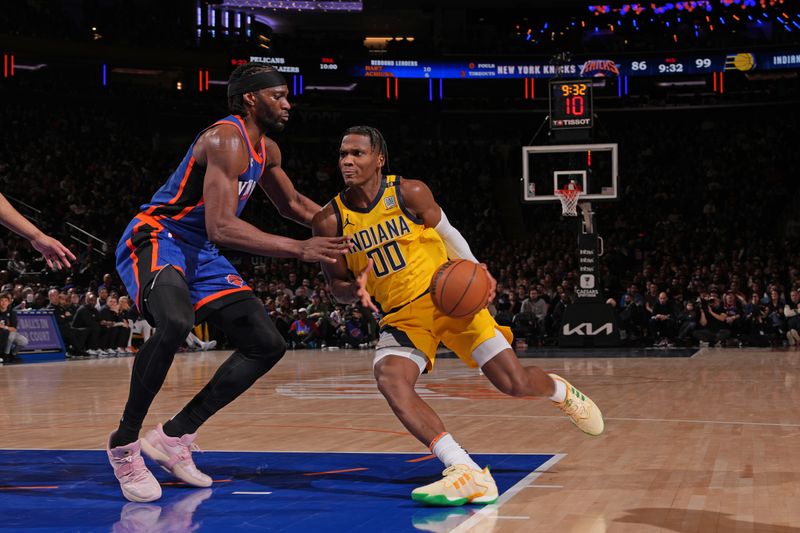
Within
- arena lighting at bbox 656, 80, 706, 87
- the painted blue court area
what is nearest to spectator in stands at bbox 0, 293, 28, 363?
the painted blue court area

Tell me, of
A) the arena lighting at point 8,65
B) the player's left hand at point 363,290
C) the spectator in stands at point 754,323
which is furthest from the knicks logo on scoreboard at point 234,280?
the arena lighting at point 8,65

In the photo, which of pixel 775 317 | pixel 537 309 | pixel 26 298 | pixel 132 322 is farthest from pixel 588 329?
pixel 26 298

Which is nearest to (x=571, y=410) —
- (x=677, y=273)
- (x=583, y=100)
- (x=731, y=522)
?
(x=731, y=522)

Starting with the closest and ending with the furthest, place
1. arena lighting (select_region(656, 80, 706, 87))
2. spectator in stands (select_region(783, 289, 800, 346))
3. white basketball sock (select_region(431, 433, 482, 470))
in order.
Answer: white basketball sock (select_region(431, 433, 482, 470)) < spectator in stands (select_region(783, 289, 800, 346)) < arena lighting (select_region(656, 80, 706, 87))

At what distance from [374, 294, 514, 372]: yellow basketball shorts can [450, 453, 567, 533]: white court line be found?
627 mm

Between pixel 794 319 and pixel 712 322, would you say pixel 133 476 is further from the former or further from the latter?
pixel 794 319

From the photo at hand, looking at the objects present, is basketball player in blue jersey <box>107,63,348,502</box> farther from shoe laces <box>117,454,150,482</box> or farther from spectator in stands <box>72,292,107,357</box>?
spectator in stands <box>72,292,107,357</box>

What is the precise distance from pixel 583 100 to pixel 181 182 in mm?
14394

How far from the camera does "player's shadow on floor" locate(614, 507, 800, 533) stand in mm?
3709

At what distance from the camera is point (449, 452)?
449 centimetres

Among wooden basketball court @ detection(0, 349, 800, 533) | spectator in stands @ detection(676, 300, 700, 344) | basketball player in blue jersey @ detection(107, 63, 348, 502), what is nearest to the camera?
wooden basketball court @ detection(0, 349, 800, 533)

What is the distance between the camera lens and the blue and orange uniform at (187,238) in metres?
4.80

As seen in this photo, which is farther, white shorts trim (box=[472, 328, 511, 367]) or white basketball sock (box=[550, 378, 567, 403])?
white basketball sock (box=[550, 378, 567, 403])

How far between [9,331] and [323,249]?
44.0 feet
